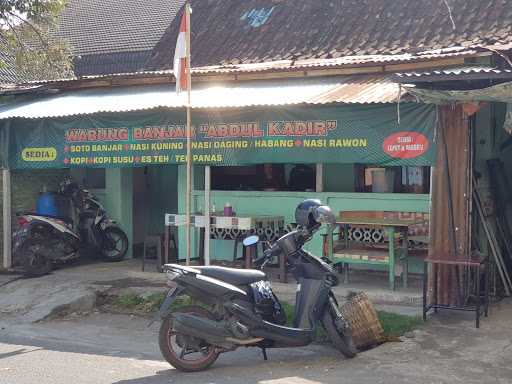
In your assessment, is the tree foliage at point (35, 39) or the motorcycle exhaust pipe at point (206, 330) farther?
the tree foliage at point (35, 39)

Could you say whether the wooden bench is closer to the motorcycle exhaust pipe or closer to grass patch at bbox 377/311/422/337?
grass patch at bbox 377/311/422/337

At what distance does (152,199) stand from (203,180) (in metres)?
2.62

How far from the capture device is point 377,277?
30.0 feet

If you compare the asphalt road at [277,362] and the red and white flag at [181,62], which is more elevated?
the red and white flag at [181,62]

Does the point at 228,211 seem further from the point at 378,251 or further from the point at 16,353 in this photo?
the point at 16,353

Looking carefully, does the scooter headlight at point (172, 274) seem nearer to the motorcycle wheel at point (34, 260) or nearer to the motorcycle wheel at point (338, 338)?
the motorcycle wheel at point (338, 338)

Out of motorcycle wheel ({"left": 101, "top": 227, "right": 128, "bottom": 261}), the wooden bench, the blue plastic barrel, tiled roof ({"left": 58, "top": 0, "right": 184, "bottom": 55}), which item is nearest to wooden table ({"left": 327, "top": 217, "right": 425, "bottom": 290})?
the wooden bench

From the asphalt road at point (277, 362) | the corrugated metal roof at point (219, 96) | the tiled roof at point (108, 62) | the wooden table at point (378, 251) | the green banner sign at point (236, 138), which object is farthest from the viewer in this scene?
the tiled roof at point (108, 62)

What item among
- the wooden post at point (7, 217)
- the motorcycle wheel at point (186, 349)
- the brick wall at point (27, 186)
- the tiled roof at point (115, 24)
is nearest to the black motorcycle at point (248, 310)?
the motorcycle wheel at point (186, 349)

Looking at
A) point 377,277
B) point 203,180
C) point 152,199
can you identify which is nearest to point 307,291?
point 377,277

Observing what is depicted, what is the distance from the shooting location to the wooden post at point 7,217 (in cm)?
1052

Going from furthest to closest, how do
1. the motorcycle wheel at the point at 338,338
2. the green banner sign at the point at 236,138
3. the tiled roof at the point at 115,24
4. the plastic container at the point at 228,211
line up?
the tiled roof at the point at 115,24 < the plastic container at the point at 228,211 < the green banner sign at the point at 236,138 < the motorcycle wheel at the point at 338,338

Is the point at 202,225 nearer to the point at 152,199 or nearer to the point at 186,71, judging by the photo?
the point at 186,71

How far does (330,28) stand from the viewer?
12.4 meters
